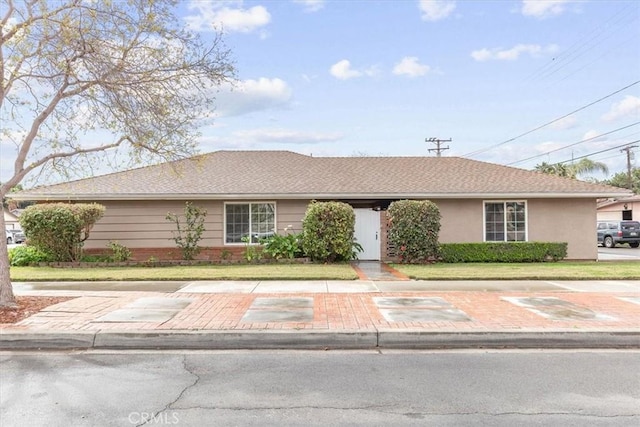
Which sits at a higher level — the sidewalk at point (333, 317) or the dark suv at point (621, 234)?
the dark suv at point (621, 234)

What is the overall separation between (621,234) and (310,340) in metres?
30.0

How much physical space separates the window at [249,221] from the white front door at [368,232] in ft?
10.5

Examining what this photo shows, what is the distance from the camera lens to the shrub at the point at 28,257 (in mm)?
15141

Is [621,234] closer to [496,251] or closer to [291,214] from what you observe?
[496,251]

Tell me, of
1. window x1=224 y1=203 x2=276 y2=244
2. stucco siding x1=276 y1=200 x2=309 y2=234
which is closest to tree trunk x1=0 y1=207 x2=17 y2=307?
window x1=224 y1=203 x2=276 y2=244

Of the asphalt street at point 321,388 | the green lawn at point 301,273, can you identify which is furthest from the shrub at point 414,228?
the asphalt street at point 321,388

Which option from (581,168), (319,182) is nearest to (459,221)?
(319,182)

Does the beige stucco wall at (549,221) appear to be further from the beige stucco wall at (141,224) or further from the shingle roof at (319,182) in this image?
the beige stucco wall at (141,224)

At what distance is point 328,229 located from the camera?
578 inches

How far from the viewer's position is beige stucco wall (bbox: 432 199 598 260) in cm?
1700

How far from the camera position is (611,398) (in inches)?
179

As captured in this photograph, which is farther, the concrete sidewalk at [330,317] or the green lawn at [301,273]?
the green lawn at [301,273]

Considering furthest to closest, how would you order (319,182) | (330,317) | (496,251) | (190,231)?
(319,182), (496,251), (190,231), (330,317)

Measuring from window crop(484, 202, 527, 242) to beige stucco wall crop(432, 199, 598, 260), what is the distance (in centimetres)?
22
